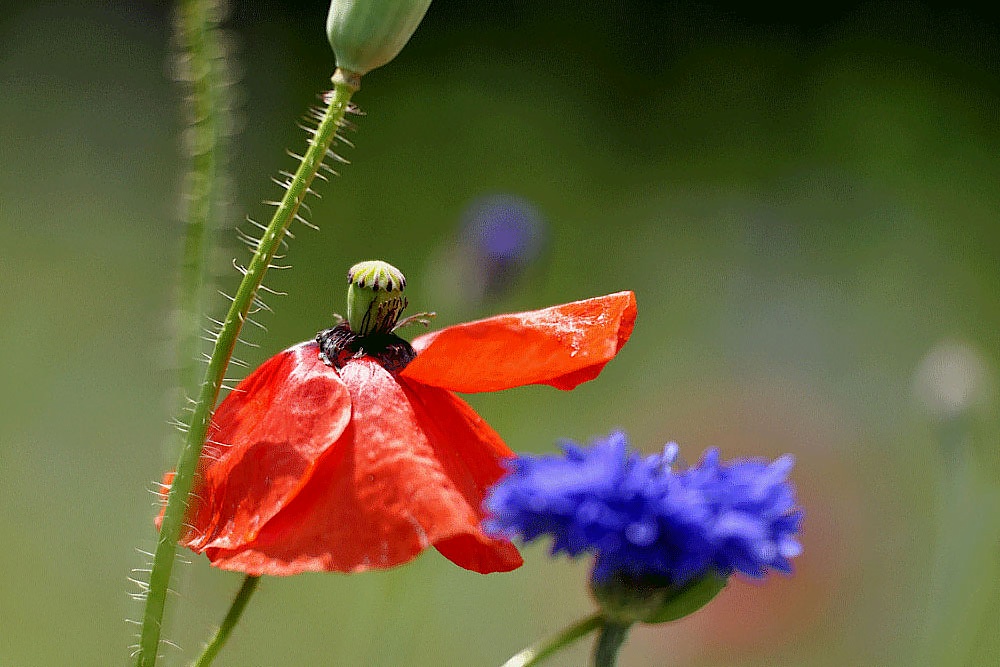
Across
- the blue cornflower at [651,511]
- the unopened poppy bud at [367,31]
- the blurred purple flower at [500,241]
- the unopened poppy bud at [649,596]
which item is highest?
the blurred purple flower at [500,241]

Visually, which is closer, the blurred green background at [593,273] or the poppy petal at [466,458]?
the poppy petal at [466,458]

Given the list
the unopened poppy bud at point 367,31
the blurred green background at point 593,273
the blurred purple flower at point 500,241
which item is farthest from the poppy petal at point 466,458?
the blurred purple flower at point 500,241

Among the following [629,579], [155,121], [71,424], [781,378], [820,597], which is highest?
[155,121]

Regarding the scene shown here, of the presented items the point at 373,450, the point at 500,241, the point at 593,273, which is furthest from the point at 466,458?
the point at 593,273

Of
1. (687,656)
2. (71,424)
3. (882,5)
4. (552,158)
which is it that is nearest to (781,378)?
(687,656)

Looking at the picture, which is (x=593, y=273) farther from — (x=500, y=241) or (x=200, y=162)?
(x=200, y=162)

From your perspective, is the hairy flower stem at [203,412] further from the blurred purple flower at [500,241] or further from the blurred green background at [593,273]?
the blurred purple flower at [500,241]

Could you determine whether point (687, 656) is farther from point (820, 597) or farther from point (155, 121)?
point (155, 121)

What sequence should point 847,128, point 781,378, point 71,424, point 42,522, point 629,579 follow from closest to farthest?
point 629,579, point 42,522, point 71,424, point 781,378, point 847,128
